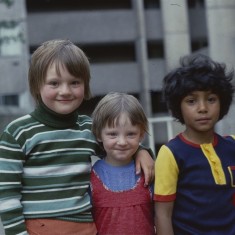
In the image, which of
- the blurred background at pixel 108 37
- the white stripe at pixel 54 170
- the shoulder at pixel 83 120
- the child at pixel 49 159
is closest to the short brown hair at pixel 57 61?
the child at pixel 49 159

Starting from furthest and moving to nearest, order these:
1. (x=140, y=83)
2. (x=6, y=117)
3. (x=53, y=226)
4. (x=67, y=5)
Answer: (x=67, y=5) → (x=140, y=83) → (x=6, y=117) → (x=53, y=226)

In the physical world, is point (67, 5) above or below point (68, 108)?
above

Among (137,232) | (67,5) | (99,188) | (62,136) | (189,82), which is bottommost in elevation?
(137,232)

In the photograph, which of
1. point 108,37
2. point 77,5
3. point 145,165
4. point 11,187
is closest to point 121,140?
point 145,165

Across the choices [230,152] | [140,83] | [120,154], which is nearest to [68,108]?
[120,154]

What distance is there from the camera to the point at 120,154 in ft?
5.20

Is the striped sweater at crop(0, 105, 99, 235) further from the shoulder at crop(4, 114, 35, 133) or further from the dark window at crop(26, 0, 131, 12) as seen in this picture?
the dark window at crop(26, 0, 131, 12)

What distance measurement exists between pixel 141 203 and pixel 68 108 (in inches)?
14.0

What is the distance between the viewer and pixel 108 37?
43.4 feet

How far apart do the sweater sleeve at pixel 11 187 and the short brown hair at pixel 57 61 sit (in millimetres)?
203

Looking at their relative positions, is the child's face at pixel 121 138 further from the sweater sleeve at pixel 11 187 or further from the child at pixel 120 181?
the sweater sleeve at pixel 11 187

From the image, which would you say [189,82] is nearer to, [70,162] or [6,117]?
[70,162]

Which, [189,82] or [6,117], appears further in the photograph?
[6,117]

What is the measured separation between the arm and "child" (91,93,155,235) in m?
0.05
